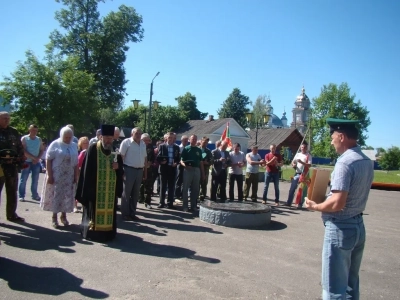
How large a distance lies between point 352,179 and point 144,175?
6.08 m

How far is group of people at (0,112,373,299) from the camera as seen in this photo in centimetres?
297

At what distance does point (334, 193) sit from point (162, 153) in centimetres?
659

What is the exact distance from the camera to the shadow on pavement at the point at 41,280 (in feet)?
12.7

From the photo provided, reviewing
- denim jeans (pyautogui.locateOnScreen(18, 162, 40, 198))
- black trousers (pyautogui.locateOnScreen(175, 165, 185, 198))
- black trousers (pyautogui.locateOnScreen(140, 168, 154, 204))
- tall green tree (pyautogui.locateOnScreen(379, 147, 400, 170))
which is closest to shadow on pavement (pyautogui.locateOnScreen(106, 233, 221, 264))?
black trousers (pyautogui.locateOnScreen(140, 168, 154, 204))

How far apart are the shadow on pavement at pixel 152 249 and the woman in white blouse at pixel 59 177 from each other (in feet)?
4.37

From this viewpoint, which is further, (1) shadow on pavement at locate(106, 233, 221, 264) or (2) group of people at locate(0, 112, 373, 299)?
(1) shadow on pavement at locate(106, 233, 221, 264)

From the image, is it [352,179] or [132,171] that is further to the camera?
[132,171]

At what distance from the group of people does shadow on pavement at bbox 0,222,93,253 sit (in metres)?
0.24

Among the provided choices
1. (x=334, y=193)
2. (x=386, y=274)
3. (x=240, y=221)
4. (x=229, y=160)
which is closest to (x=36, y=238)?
(x=240, y=221)

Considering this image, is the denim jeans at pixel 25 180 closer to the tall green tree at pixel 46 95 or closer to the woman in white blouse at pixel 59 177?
the woman in white blouse at pixel 59 177

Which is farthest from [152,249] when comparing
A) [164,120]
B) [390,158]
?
[390,158]

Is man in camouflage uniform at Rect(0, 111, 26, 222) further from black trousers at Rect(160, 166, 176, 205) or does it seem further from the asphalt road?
black trousers at Rect(160, 166, 176, 205)

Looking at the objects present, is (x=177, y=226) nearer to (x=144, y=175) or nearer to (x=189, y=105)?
(x=144, y=175)

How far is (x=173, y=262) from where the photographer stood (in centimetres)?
504
